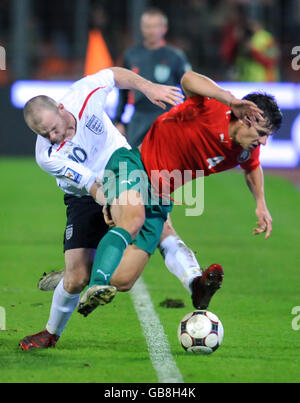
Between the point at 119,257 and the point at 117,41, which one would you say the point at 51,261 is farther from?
the point at 117,41

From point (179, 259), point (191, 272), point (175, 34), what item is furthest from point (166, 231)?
point (175, 34)

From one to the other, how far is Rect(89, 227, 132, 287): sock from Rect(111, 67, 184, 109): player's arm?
794 millimetres

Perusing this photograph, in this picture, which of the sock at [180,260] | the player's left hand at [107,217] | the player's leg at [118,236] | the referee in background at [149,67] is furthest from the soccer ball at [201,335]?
the referee in background at [149,67]

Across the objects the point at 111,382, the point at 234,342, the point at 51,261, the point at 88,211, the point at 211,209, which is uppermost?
the point at 88,211

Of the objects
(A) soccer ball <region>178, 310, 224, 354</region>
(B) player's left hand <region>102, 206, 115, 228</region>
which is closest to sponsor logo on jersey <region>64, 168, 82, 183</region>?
(B) player's left hand <region>102, 206, 115, 228</region>

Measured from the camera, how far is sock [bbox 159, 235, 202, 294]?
544 centimetres

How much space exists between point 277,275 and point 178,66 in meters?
2.74

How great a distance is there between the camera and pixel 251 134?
5176 mm

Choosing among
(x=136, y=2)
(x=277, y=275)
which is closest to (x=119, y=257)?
(x=277, y=275)

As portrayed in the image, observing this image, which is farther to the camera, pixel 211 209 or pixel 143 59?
pixel 211 209

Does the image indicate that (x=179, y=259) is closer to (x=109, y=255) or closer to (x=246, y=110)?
(x=109, y=255)

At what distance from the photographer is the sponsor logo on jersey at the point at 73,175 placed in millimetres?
5188

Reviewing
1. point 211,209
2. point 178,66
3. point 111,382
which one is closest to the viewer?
point 111,382

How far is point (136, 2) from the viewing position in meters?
17.5
